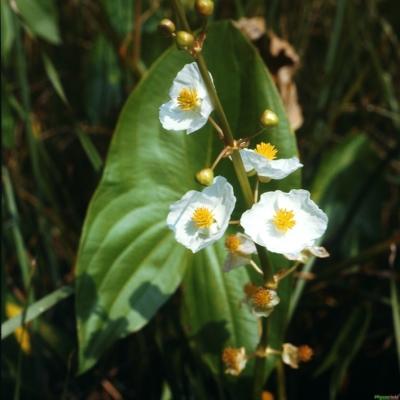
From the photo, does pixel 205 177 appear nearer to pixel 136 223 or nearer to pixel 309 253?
pixel 309 253

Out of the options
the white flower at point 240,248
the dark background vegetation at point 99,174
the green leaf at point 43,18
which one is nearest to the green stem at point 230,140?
the white flower at point 240,248

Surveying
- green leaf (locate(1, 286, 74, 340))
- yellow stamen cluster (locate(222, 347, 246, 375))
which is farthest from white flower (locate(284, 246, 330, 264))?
green leaf (locate(1, 286, 74, 340))

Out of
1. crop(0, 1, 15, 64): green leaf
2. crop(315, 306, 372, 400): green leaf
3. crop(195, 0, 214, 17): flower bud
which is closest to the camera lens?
crop(195, 0, 214, 17): flower bud

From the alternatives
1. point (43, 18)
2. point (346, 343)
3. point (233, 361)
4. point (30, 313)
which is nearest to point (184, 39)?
point (233, 361)

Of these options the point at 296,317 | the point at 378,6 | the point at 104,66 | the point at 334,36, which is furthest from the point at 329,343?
the point at 378,6

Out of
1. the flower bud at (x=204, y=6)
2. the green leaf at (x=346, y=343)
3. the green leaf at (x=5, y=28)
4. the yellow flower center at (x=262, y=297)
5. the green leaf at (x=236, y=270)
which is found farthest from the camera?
the green leaf at (x=5, y=28)

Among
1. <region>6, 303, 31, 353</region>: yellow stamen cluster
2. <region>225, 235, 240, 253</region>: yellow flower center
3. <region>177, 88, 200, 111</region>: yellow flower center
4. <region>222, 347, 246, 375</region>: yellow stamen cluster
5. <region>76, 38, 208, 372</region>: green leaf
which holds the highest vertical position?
<region>177, 88, 200, 111</region>: yellow flower center

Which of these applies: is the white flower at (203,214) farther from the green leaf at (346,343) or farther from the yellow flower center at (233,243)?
the green leaf at (346,343)

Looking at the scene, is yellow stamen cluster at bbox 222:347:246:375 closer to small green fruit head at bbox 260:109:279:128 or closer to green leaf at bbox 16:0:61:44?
small green fruit head at bbox 260:109:279:128
